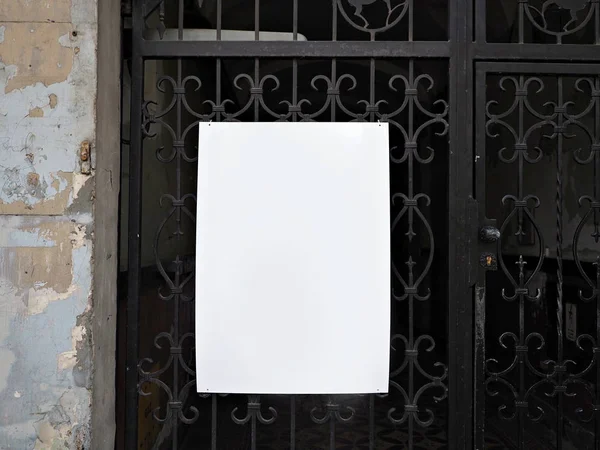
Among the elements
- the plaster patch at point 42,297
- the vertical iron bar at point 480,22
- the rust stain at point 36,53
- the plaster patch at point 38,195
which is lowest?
A: the plaster patch at point 42,297

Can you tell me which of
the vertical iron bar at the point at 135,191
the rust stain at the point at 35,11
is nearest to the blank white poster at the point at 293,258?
the vertical iron bar at the point at 135,191

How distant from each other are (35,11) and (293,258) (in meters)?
1.61

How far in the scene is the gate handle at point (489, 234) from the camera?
8.14 ft

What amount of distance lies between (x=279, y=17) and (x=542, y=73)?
335cm

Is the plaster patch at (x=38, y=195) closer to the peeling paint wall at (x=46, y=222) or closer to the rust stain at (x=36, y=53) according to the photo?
the peeling paint wall at (x=46, y=222)

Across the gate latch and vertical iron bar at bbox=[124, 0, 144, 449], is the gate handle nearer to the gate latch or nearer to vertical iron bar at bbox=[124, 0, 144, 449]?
the gate latch

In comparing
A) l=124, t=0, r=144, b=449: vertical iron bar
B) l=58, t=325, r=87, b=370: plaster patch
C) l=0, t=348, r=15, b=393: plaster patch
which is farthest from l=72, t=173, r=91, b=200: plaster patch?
l=0, t=348, r=15, b=393: plaster patch

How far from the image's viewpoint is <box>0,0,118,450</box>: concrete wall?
7.25 feet

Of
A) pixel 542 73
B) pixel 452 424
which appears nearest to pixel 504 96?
pixel 542 73

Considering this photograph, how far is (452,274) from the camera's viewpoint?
252 centimetres

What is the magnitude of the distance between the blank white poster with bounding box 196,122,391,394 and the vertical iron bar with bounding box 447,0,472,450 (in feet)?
1.09

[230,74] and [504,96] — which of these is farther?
[230,74]

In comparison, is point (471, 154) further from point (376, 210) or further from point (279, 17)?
point (279, 17)

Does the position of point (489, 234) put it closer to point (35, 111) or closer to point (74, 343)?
point (74, 343)
